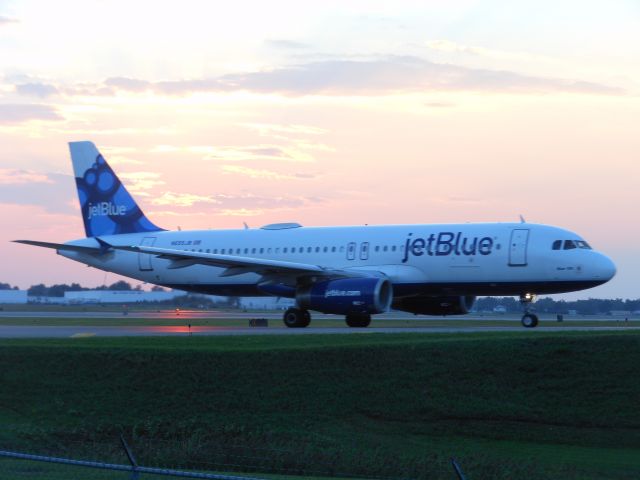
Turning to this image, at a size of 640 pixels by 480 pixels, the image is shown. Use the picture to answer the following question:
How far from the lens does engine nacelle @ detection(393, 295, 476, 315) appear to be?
40.7m

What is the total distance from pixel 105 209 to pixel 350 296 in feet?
53.1

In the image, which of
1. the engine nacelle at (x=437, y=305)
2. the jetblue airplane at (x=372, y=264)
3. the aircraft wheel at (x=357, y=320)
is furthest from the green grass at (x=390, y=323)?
the jetblue airplane at (x=372, y=264)

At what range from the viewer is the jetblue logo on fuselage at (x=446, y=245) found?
37812 millimetres

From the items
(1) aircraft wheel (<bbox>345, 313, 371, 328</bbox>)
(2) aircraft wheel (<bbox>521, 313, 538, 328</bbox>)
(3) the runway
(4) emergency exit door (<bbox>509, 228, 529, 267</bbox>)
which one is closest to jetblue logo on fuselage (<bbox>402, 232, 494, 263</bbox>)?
(4) emergency exit door (<bbox>509, 228, 529, 267</bbox>)

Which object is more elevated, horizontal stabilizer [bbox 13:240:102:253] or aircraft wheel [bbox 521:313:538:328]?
horizontal stabilizer [bbox 13:240:102:253]

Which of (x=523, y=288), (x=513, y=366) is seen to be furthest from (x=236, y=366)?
(x=523, y=288)

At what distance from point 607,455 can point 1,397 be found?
42.0 ft

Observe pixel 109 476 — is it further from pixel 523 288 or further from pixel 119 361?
pixel 523 288

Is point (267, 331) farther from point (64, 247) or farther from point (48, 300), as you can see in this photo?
point (48, 300)

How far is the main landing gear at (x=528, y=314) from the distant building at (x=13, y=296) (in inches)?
4604

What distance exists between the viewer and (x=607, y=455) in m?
19.8

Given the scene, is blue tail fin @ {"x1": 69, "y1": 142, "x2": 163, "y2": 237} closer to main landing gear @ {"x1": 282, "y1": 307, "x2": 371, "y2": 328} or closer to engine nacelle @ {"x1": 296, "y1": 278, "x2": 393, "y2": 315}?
main landing gear @ {"x1": 282, "y1": 307, "x2": 371, "y2": 328}

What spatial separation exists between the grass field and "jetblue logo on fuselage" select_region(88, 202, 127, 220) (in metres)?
21.7

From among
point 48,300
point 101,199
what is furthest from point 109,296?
point 101,199
